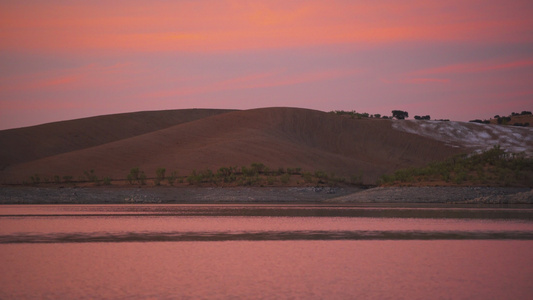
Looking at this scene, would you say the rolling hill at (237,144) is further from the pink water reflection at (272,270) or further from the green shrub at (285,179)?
the pink water reflection at (272,270)

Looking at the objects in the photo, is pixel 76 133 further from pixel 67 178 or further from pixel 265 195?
pixel 265 195

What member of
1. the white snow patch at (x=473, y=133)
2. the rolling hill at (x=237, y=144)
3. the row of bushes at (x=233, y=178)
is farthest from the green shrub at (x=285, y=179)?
the white snow patch at (x=473, y=133)

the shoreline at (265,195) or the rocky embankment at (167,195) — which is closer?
the shoreline at (265,195)

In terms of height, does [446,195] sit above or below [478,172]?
below

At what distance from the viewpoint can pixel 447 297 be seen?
17.9 meters

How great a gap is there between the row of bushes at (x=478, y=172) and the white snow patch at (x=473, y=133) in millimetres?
55972

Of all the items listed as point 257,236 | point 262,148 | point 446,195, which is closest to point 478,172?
point 446,195

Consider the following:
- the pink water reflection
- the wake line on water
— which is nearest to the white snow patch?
the wake line on water

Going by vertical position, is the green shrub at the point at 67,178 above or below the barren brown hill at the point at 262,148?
below

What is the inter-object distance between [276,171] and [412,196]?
105ft

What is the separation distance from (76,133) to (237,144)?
149 ft

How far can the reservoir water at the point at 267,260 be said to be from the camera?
746 inches

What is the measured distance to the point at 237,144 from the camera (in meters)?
128

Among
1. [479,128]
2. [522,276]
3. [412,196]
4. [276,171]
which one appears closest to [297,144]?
[276,171]
